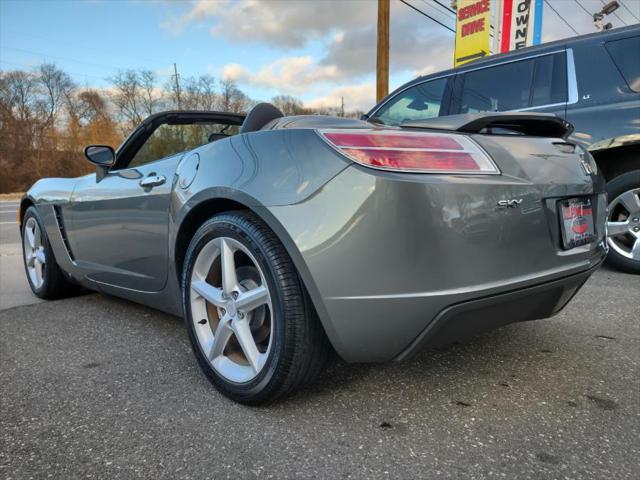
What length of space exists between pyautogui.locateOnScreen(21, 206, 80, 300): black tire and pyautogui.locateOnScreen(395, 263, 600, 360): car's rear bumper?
9.47 ft

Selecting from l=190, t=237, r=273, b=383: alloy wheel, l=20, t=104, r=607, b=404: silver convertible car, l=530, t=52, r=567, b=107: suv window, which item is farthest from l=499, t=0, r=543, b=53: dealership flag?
l=190, t=237, r=273, b=383: alloy wheel

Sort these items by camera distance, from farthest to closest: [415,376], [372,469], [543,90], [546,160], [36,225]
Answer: [543,90] → [36,225] → [415,376] → [546,160] → [372,469]

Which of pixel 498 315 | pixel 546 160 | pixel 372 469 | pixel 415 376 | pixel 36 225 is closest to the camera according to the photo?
pixel 372 469

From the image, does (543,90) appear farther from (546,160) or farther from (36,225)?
(36,225)

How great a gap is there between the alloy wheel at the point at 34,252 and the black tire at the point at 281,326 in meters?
2.52

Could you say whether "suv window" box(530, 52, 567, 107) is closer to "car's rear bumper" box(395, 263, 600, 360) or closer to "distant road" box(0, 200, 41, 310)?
"car's rear bumper" box(395, 263, 600, 360)

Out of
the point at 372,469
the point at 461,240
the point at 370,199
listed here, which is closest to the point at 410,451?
the point at 372,469

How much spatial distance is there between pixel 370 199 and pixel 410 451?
813 millimetres

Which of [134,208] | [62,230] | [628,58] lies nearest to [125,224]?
[134,208]

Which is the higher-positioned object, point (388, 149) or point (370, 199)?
point (388, 149)

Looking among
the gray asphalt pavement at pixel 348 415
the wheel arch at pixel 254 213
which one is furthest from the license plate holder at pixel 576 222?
the wheel arch at pixel 254 213

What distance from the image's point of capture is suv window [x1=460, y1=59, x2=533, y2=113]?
14.1 ft

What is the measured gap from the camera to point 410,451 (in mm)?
1532

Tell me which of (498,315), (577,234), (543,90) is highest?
(543,90)
